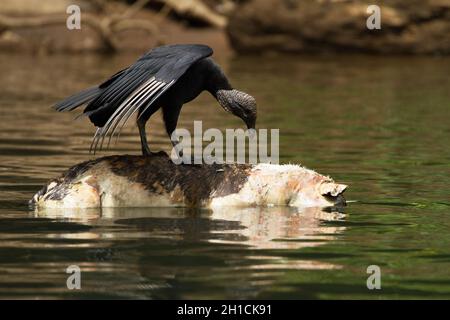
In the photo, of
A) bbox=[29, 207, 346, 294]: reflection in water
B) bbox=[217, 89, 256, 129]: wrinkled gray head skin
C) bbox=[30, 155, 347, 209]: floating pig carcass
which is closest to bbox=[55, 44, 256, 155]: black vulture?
bbox=[217, 89, 256, 129]: wrinkled gray head skin

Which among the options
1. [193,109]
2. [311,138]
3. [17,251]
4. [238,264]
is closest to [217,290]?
[238,264]

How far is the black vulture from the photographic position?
26.8ft

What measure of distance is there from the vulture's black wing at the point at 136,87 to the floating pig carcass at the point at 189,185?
1.16ft

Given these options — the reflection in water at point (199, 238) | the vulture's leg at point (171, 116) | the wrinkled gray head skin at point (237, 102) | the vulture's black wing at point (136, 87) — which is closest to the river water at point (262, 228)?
the reflection in water at point (199, 238)

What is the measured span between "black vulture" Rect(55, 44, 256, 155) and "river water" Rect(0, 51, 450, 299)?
0.70 metres

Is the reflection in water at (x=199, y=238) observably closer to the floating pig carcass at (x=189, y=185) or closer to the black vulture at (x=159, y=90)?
the floating pig carcass at (x=189, y=185)

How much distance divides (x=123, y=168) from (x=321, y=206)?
143 centimetres

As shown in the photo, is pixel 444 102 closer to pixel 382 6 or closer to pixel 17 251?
pixel 382 6

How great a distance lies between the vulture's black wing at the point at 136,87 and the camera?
8.15 meters

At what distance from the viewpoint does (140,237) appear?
7.54 meters

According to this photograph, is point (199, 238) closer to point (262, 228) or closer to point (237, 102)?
point (262, 228)

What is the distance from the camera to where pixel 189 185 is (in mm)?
8586

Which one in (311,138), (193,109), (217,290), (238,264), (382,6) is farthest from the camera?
(382,6)

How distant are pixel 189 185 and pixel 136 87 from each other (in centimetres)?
83
